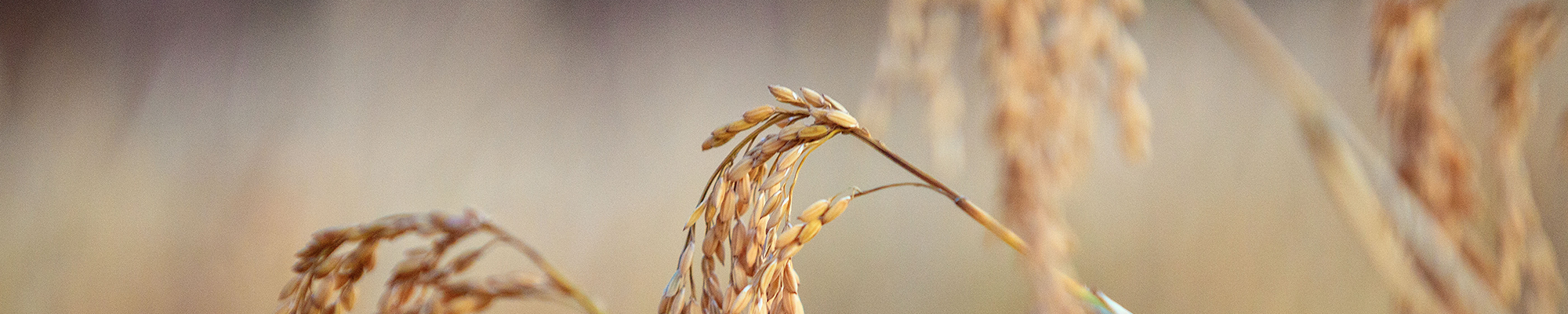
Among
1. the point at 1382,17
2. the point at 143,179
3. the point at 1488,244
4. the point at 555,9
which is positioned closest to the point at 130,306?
the point at 143,179

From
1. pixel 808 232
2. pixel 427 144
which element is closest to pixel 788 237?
pixel 808 232

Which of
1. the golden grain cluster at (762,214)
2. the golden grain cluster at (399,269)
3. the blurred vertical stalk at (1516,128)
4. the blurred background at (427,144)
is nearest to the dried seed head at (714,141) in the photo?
the golden grain cluster at (762,214)

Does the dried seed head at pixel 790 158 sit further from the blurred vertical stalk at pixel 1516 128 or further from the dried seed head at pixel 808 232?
the blurred vertical stalk at pixel 1516 128

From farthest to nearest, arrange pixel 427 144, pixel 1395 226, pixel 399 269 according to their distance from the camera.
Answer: pixel 427 144, pixel 399 269, pixel 1395 226

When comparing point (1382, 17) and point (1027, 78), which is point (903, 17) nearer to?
point (1027, 78)

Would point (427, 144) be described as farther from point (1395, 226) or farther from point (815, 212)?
point (1395, 226)

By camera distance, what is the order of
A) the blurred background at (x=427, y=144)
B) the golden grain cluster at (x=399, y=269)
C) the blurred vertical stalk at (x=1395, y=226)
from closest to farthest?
the blurred vertical stalk at (x=1395, y=226)
the golden grain cluster at (x=399, y=269)
the blurred background at (x=427, y=144)

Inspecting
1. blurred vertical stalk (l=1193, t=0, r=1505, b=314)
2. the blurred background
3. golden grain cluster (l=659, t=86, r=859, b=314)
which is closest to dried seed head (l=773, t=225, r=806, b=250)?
golden grain cluster (l=659, t=86, r=859, b=314)

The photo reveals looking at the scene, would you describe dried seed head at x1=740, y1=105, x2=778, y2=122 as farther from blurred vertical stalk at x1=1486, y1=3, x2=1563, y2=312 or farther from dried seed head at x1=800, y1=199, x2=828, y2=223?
blurred vertical stalk at x1=1486, y1=3, x2=1563, y2=312

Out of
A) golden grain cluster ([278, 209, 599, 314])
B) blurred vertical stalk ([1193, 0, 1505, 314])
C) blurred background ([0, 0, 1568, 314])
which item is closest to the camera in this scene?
blurred vertical stalk ([1193, 0, 1505, 314])

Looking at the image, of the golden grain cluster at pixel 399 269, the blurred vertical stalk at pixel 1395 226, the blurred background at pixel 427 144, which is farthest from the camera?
the blurred background at pixel 427 144
